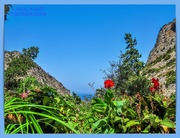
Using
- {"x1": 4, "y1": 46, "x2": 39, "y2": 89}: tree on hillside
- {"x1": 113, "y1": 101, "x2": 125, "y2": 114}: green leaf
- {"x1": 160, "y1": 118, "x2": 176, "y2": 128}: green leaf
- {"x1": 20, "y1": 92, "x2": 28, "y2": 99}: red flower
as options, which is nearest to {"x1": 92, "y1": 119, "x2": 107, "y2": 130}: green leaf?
{"x1": 113, "y1": 101, "x2": 125, "y2": 114}: green leaf

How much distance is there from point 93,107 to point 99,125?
0.30 m

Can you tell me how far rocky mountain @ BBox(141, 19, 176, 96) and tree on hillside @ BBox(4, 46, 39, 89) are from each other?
135 cm

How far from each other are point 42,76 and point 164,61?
154cm

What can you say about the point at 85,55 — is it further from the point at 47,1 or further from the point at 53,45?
the point at 47,1

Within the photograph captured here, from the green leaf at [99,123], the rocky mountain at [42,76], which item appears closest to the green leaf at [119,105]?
the green leaf at [99,123]

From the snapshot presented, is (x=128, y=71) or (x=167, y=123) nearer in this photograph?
(x=167, y=123)

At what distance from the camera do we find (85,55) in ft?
15.6

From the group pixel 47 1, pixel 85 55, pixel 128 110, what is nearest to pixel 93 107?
pixel 128 110

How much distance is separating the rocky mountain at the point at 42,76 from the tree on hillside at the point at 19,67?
8 centimetres

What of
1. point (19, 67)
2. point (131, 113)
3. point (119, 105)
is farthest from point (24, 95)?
point (19, 67)

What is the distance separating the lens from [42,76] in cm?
497

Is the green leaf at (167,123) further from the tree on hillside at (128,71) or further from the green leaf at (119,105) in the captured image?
the tree on hillside at (128,71)

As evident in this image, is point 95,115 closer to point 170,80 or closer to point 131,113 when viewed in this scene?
point 131,113

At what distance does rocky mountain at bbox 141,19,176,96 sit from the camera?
468 centimetres
